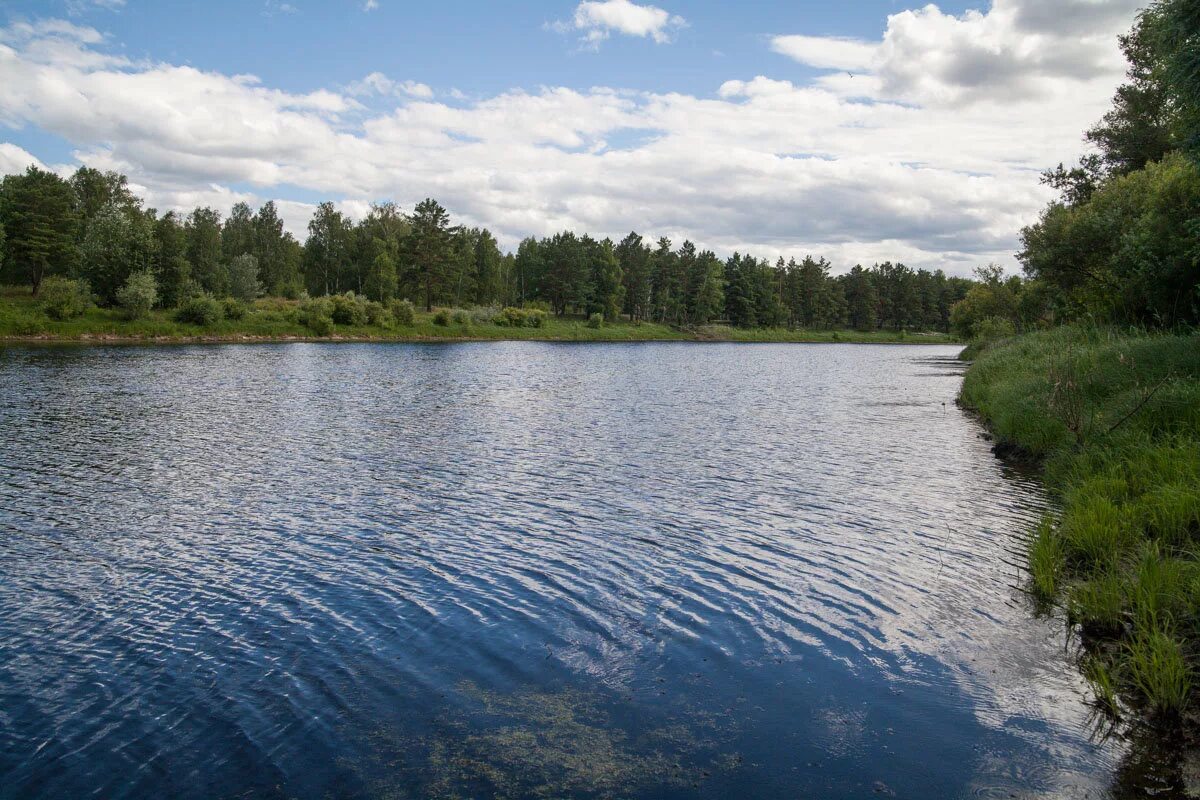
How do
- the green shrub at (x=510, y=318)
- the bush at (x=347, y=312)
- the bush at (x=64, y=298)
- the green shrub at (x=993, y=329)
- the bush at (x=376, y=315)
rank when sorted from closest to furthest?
the bush at (x=64, y=298)
the green shrub at (x=993, y=329)
the bush at (x=347, y=312)
the bush at (x=376, y=315)
the green shrub at (x=510, y=318)

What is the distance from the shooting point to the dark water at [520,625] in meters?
8.03

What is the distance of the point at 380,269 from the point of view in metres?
124

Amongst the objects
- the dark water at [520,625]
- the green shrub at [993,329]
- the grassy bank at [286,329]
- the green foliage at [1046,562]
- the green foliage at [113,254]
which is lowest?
the dark water at [520,625]

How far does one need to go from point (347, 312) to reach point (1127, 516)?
331ft

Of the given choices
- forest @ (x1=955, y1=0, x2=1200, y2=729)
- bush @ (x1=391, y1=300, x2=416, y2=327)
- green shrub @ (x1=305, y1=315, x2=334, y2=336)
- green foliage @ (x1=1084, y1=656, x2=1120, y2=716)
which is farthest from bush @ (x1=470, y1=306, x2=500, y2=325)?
green foliage @ (x1=1084, y1=656, x2=1120, y2=716)

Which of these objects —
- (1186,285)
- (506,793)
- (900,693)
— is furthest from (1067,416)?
(506,793)

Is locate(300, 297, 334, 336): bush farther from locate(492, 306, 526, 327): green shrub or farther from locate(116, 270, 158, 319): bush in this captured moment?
locate(492, 306, 526, 327): green shrub

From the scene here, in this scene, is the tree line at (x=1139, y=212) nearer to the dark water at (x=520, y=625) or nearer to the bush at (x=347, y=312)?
the dark water at (x=520, y=625)

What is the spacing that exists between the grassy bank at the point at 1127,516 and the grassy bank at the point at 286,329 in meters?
83.1

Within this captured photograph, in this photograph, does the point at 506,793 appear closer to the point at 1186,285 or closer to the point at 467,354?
the point at 1186,285

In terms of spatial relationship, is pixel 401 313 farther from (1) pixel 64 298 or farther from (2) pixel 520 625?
(2) pixel 520 625

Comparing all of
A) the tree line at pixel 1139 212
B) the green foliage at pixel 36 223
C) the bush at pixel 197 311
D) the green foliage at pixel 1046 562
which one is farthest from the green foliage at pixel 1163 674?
the green foliage at pixel 36 223

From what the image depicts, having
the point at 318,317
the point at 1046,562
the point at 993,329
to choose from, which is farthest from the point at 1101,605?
the point at 318,317

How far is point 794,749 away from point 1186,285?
27.8 meters
